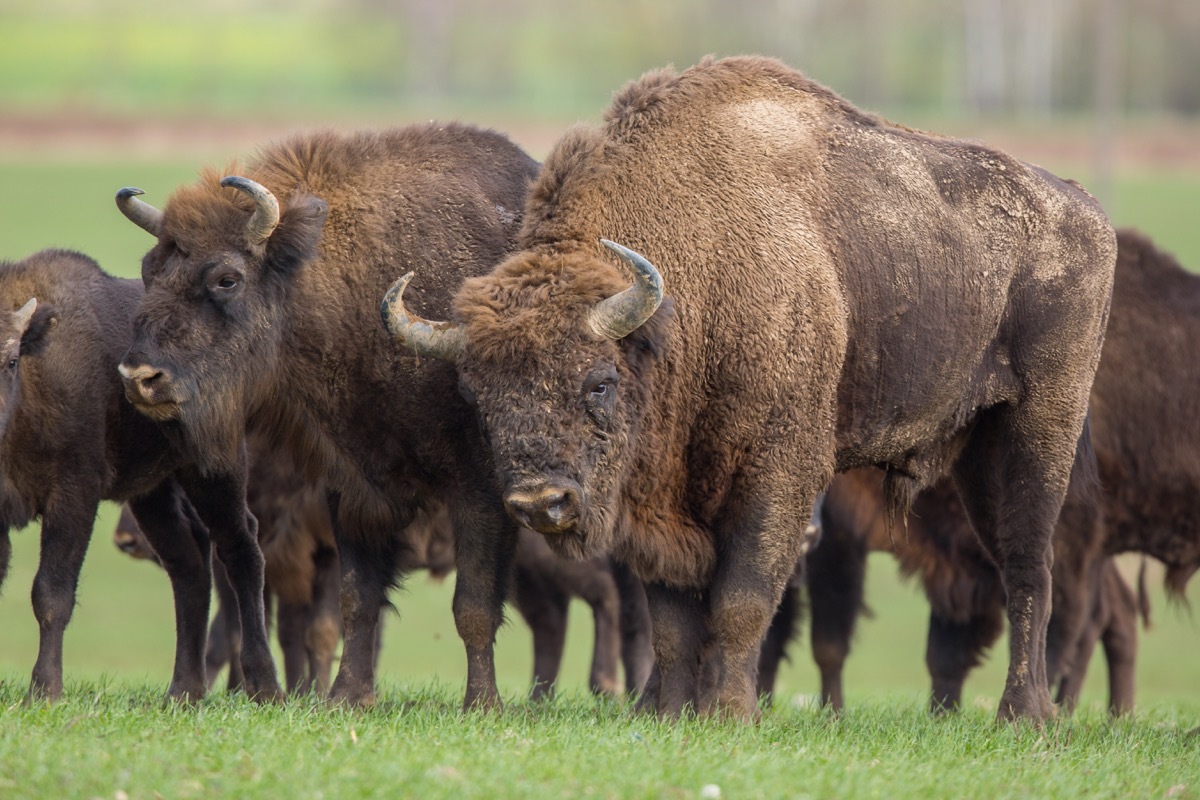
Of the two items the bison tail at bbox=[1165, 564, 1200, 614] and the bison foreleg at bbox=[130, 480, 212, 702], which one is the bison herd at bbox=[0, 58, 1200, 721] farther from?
the bison tail at bbox=[1165, 564, 1200, 614]

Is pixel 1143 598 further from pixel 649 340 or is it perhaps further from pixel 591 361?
pixel 591 361

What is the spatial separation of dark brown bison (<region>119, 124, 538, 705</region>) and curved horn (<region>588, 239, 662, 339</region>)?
3.38 feet

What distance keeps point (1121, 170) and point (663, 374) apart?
183ft

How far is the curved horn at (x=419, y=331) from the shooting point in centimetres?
714

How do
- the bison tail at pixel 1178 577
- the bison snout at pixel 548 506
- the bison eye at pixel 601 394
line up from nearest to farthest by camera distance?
the bison snout at pixel 548 506 → the bison eye at pixel 601 394 → the bison tail at pixel 1178 577

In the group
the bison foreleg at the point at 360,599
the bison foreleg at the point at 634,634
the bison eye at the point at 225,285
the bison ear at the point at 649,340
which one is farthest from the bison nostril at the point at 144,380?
the bison foreleg at the point at 634,634

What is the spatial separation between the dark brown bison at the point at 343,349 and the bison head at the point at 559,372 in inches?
26.4

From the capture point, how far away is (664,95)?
320 inches

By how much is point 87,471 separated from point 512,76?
68.4 m

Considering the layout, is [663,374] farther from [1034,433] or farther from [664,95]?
[1034,433]

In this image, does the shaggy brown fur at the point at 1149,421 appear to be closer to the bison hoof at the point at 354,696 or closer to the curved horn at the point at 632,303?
the curved horn at the point at 632,303

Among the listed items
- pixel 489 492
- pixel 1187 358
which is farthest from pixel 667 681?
pixel 1187 358

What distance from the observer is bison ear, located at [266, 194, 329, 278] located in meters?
7.73

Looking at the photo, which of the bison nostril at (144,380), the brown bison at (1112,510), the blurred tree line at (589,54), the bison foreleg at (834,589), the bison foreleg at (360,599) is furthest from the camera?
the blurred tree line at (589,54)
